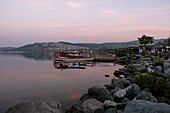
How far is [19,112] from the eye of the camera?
24.2ft

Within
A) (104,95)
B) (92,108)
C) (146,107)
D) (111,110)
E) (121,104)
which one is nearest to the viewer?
(146,107)

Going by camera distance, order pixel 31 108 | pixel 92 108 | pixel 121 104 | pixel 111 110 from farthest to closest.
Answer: pixel 121 104
pixel 31 108
pixel 92 108
pixel 111 110

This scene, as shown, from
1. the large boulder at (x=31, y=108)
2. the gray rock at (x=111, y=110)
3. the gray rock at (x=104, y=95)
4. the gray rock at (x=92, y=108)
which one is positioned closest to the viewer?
the gray rock at (x=111, y=110)

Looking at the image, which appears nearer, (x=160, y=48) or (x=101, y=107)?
(x=101, y=107)

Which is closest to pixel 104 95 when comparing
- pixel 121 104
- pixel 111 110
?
pixel 121 104

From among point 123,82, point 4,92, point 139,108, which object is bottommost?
point 4,92

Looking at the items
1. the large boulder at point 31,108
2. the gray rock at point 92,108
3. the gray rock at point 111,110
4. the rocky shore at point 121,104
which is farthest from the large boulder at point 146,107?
the large boulder at point 31,108

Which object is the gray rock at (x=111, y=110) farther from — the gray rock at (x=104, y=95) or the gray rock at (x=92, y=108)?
the gray rock at (x=104, y=95)

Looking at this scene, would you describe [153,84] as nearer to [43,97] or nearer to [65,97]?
[65,97]

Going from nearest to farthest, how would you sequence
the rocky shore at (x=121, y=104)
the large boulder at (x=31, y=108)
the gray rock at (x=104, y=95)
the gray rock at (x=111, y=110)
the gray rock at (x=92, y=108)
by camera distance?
1. the rocky shore at (x=121, y=104)
2. the gray rock at (x=111, y=110)
3. the gray rock at (x=92, y=108)
4. the large boulder at (x=31, y=108)
5. the gray rock at (x=104, y=95)

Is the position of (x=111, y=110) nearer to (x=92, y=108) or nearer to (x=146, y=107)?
(x=92, y=108)

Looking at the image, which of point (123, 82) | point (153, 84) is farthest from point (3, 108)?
point (153, 84)

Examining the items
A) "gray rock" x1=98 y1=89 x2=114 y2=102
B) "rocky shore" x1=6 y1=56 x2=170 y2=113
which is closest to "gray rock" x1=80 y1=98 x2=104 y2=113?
"rocky shore" x1=6 y1=56 x2=170 y2=113

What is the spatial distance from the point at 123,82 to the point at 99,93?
463cm
